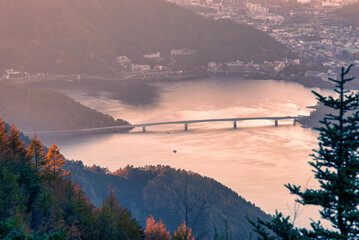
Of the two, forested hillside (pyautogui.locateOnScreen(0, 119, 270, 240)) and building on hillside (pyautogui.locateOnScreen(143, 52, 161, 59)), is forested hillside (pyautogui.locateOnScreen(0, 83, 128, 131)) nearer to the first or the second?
forested hillside (pyautogui.locateOnScreen(0, 119, 270, 240))

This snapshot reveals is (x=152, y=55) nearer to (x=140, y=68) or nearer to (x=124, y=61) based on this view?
(x=124, y=61)

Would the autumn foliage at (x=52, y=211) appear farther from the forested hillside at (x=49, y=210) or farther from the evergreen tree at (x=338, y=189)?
the evergreen tree at (x=338, y=189)

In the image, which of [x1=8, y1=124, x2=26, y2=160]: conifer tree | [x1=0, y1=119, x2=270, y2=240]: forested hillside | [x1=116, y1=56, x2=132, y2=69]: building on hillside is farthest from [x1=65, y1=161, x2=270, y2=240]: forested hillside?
[x1=116, y1=56, x2=132, y2=69]: building on hillside

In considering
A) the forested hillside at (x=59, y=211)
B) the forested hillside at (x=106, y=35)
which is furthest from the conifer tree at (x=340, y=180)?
the forested hillside at (x=106, y=35)

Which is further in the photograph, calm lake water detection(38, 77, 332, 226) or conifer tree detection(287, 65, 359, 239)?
calm lake water detection(38, 77, 332, 226)

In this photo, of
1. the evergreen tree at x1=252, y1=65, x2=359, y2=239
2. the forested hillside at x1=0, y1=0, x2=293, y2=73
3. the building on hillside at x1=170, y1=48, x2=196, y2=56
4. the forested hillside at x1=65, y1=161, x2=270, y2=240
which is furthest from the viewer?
the building on hillside at x1=170, y1=48, x2=196, y2=56

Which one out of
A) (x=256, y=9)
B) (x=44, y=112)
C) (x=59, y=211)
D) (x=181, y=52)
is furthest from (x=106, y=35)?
(x=59, y=211)

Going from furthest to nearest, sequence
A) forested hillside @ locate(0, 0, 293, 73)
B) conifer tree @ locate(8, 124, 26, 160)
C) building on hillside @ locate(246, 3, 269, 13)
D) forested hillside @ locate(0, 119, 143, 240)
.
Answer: building on hillside @ locate(246, 3, 269, 13) → forested hillside @ locate(0, 0, 293, 73) → conifer tree @ locate(8, 124, 26, 160) → forested hillside @ locate(0, 119, 143, 240)
